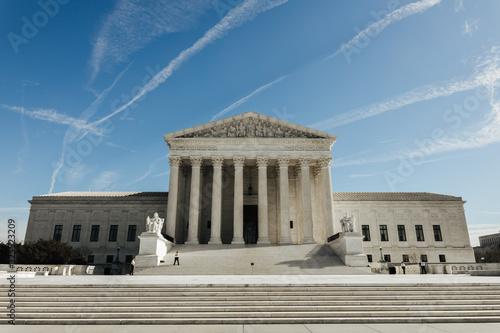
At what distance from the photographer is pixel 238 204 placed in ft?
121

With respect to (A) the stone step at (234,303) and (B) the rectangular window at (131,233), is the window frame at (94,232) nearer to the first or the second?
(B) the rectangular window at (131,233)

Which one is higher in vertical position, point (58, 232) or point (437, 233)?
point (58, 232)

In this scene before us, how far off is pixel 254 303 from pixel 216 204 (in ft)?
80.7

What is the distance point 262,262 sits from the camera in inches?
1098

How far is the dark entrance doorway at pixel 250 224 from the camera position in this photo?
42.3 m

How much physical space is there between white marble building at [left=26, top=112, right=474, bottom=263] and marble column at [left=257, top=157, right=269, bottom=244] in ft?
0.36

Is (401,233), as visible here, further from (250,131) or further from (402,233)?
(250,131)

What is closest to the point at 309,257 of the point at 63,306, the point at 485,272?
the point at 485,272

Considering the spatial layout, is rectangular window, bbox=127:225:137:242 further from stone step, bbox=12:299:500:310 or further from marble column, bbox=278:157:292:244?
stone step, bbox=12:299:500:310

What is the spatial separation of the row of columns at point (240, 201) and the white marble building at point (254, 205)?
4.3 inches

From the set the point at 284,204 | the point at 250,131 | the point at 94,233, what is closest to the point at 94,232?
the point at 94,233

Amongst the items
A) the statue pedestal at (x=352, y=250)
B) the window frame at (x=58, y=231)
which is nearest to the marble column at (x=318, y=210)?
the statue pedestal at (x=352, y=250)
